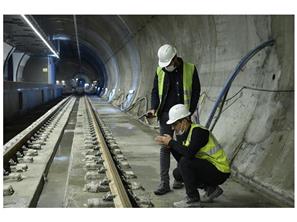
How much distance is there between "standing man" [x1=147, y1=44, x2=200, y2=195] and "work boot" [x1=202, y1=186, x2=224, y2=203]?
57 cm

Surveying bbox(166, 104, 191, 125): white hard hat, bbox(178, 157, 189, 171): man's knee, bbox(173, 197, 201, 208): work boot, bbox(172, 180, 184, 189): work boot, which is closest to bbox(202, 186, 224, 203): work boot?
bbox(173, 197, 201, 208): work boot

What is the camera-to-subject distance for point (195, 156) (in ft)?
14.9

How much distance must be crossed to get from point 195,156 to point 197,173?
18 centimetres

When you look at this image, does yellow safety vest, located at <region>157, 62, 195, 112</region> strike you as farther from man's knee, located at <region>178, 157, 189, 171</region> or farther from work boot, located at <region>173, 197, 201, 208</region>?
work boot, located at <region>173, 197, 201, 208</region>

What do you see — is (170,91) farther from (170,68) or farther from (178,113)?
(178,113)

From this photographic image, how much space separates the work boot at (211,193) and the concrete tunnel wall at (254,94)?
2.03 ft

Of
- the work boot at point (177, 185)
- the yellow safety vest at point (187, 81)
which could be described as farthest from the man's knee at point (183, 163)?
the work boot at point (177, 185)

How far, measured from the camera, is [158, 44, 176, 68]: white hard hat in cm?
484

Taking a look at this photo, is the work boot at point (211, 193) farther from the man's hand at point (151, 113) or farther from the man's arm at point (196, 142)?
the man's hand at point (151, 113)

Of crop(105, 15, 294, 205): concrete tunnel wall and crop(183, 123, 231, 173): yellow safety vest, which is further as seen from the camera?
crop(105, 15, 294, 205): concrete tunnel wall

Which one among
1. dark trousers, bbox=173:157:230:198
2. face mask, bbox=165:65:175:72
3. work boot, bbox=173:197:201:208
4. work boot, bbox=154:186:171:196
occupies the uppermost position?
face mask, bbox=165:65:175:72

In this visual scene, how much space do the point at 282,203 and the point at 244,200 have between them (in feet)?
1.44
